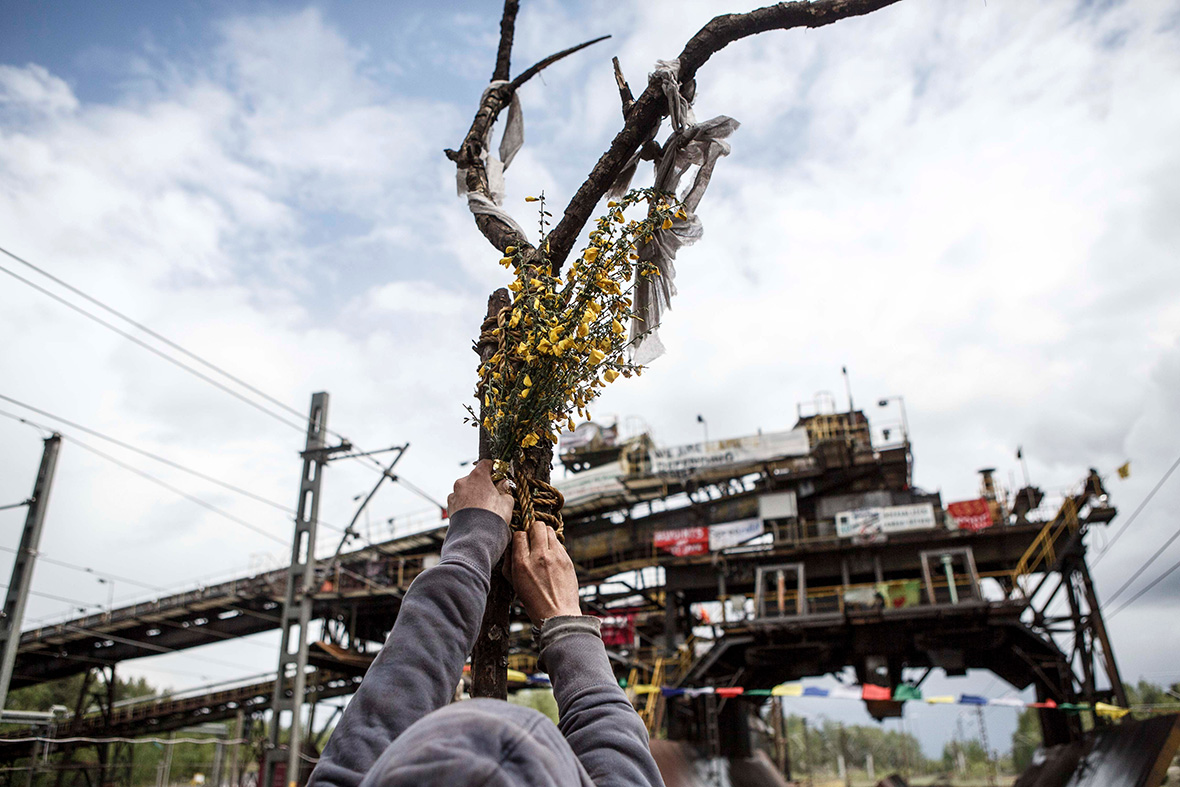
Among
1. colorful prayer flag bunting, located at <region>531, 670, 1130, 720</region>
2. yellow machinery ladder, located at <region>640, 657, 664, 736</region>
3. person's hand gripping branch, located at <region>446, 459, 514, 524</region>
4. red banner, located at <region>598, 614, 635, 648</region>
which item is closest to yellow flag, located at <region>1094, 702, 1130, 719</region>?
colorful prayer flag bunting, located at <region>531, 670, 1130, 720</region>

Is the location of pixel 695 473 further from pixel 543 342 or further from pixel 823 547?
pixel 543 342

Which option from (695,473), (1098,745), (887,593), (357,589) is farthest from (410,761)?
(357,589)

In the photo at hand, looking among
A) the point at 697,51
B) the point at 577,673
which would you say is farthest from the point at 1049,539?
the point at 577,673

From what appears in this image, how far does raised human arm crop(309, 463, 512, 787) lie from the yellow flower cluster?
0.62m

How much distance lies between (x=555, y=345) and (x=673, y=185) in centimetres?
134

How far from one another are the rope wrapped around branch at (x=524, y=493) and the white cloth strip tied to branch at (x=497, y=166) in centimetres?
70

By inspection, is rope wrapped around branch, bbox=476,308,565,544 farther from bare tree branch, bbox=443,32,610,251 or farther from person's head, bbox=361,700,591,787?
person's head, bbox=361,700,591,787

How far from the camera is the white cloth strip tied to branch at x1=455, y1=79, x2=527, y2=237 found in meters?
3.30

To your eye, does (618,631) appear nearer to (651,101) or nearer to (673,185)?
(673,185)

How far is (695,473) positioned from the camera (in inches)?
891

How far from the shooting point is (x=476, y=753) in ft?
2.95

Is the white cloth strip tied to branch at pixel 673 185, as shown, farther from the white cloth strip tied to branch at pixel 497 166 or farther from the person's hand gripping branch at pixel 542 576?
the person's hand gripping branch at pixel 542 576

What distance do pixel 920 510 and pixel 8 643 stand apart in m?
19.4

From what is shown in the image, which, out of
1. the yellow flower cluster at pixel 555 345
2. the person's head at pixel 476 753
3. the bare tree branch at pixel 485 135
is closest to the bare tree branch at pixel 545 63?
the bare tree branch at pixel 485 135
